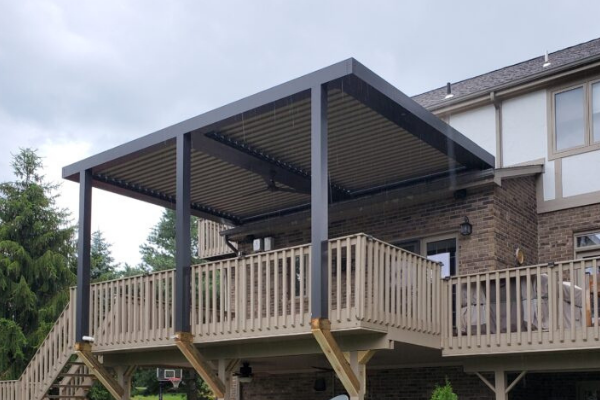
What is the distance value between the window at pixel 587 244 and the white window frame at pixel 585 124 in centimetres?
141

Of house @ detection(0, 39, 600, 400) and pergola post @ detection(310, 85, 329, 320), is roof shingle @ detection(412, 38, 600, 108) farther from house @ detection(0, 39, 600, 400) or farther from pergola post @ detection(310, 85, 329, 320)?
pergola post @ detection(310, 85, 329, 320)

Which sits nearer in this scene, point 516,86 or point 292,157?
point 292,157

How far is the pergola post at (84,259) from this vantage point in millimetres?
13309

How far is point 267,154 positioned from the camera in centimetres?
1307

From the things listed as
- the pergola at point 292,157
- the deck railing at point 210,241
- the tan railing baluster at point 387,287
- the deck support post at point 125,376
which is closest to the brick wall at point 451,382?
the pergola at point 292,157

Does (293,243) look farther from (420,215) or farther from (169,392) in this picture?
(169,392)

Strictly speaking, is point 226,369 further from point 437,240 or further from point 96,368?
point 437,240

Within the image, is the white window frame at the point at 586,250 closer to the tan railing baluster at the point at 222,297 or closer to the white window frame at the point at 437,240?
the white window frame at the point at 437,240

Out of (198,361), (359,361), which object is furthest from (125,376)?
(359,361)

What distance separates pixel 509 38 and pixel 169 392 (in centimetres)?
2508

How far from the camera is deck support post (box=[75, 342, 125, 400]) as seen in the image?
13281 mm

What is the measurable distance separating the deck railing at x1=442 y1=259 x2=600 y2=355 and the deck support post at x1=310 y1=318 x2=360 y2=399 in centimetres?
173

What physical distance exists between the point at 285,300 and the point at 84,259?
15.3 feet

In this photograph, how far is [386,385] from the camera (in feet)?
46.9
